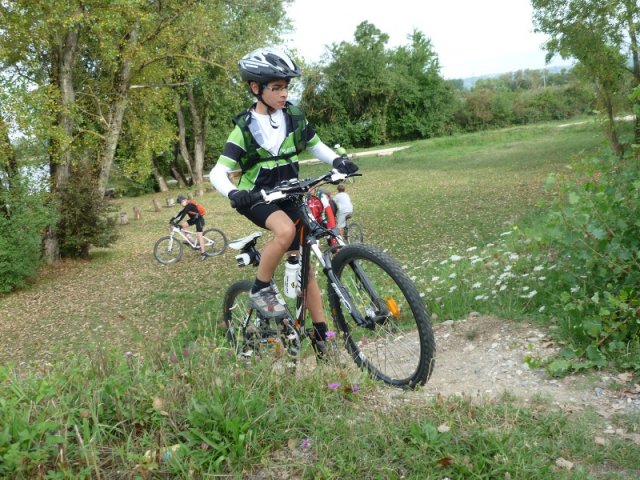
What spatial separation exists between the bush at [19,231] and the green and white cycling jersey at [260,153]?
37.9 feet

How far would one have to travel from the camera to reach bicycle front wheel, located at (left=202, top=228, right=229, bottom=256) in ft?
51.1

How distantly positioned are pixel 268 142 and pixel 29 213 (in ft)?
39.7

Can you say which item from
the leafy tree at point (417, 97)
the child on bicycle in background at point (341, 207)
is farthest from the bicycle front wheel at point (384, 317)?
the leafy tree at point (417, 97)

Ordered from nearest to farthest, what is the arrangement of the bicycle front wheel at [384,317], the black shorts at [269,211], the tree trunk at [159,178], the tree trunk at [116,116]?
the bicycle front wheel at [384,317], the black shorts at [269,211], the tree trunk at [116,116], the tree trunk at [159,178]

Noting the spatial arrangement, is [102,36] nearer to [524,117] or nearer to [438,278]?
[438,278]

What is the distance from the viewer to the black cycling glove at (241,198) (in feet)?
12.0

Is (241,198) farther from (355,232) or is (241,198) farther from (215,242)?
(215,242)

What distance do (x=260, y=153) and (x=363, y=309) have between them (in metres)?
1.35

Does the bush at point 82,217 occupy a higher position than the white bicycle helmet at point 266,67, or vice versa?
the white bicycle helmet at point 266,67

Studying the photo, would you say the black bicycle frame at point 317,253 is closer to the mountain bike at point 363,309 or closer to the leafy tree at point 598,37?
the mountain bike at point 363,309

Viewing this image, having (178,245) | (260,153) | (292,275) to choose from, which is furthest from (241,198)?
(178,245)

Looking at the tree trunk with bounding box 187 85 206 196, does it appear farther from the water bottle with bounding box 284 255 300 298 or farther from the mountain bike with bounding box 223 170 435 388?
the mountain bike with bounding box 223 170 435 388

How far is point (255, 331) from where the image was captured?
456cm

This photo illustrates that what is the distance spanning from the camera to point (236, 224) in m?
21.4
